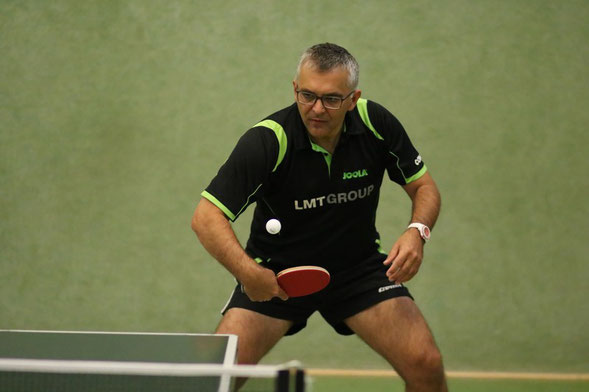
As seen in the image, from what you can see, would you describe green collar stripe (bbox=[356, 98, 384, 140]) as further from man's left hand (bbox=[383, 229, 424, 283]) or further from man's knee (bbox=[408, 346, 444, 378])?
man's knee (bbox=[408, 346, 444, 378])

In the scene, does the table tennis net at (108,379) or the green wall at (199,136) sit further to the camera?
the green wall at (199,136)

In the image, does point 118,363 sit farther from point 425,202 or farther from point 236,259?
point 425,202

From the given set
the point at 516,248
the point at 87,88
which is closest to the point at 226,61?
the point at 87,88

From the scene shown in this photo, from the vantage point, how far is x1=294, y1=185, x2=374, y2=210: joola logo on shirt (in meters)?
2.58

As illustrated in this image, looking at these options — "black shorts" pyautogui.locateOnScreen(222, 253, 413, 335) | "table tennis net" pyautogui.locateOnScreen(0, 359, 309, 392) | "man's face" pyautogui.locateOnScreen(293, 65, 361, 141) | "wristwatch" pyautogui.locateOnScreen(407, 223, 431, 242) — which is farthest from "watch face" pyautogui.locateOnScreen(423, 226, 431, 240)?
"table tennis net" pyautogui.locateOnScreen(0, 359, 309, 392)

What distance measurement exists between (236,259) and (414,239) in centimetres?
65

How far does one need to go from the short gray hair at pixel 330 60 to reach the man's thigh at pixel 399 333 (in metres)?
0.82

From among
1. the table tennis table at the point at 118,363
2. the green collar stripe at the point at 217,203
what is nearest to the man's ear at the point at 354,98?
the green collar stripe at the point at 217,203

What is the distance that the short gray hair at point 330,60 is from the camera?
237cm

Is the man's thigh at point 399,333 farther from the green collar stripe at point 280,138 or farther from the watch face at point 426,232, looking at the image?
the green collar stripe at point 280,138

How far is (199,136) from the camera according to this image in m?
4.19

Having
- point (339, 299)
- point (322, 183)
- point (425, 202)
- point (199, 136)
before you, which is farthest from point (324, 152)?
point (199, 136)

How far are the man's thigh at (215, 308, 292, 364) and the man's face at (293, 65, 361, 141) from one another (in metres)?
0.70

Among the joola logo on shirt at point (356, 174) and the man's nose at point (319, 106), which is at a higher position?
the man's nose at point (319, 106)
